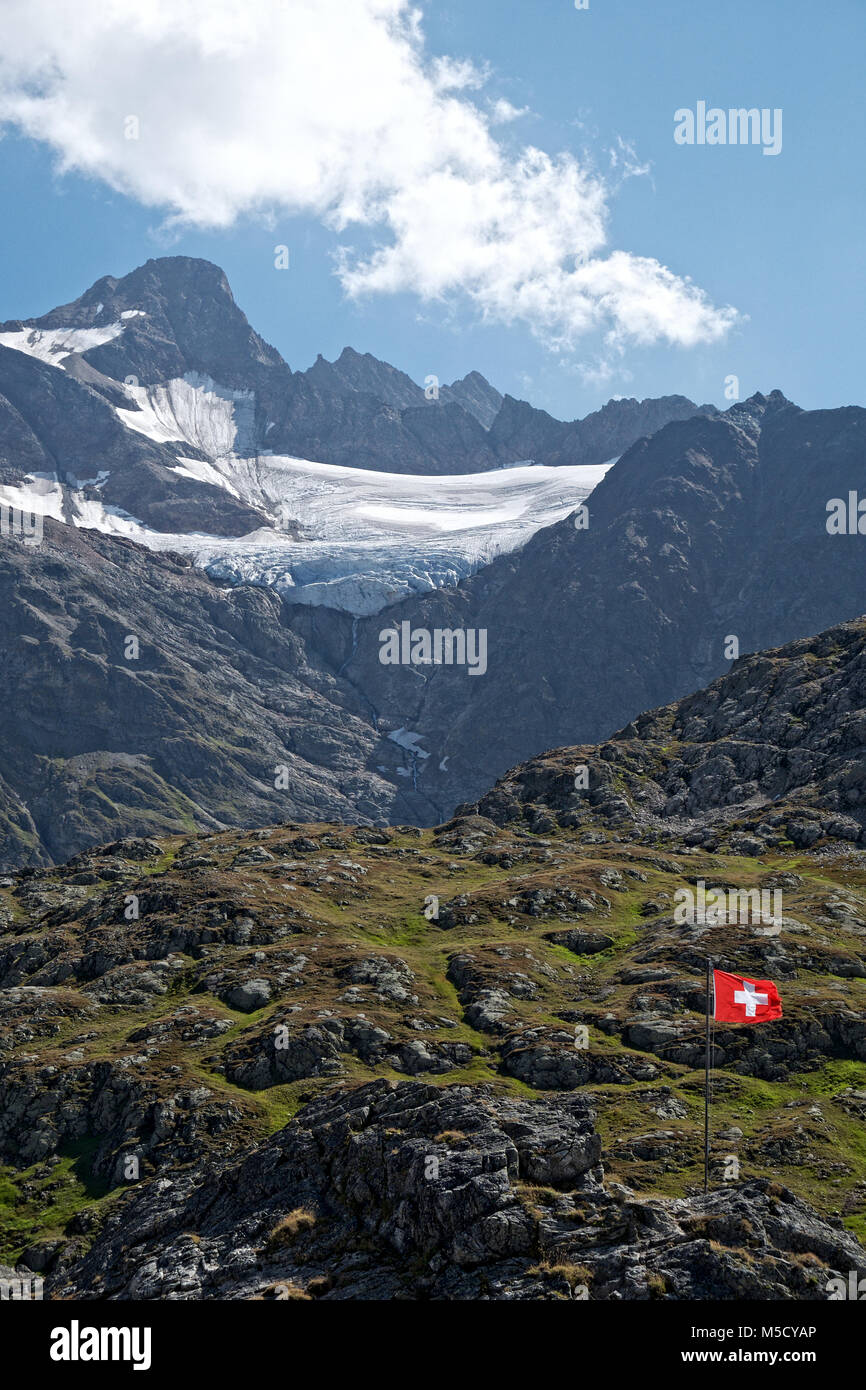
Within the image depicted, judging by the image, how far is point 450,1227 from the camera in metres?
40.8

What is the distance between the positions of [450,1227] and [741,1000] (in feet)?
56.6

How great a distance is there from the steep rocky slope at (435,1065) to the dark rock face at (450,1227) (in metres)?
0.13

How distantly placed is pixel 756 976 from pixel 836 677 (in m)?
98.3

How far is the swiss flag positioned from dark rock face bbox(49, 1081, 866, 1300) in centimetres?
775

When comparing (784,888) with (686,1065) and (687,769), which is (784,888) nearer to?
(686,1065)

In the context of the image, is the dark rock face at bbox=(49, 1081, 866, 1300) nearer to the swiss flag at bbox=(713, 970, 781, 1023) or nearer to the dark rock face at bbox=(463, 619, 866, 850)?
the swiss flag at bbox=(713, 970, 781, 1023)

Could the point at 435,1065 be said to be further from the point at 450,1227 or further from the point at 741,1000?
the point at 450,1227

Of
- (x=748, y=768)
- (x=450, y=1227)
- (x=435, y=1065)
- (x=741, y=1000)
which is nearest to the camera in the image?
(x=450, y=1227)

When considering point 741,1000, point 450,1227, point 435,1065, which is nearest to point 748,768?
point 435,1065

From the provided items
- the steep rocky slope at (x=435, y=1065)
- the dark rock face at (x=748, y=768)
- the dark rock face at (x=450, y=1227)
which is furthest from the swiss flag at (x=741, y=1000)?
the dark rock face at (x=748, y=768)

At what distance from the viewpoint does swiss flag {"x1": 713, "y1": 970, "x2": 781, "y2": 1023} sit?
50.9 meters
